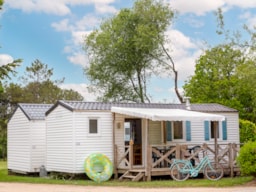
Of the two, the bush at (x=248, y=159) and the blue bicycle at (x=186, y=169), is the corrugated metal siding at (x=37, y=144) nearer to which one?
the blue bicycle at (x=186, y=169)

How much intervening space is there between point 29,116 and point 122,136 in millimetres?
4386

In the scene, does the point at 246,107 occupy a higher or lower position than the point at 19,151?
higher

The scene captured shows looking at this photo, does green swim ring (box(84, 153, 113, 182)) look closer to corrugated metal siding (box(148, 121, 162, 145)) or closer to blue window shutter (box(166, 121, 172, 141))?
corrugated metal siding (box(148, 121, 162, 145))

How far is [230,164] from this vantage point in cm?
2038

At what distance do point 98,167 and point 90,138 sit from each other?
1.14 m

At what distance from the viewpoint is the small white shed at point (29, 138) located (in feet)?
74.1

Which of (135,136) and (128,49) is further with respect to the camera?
(128,49)

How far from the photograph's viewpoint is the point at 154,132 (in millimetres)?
21641

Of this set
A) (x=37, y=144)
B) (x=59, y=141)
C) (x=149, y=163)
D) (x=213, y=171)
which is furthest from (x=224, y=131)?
(x=37, y=144)

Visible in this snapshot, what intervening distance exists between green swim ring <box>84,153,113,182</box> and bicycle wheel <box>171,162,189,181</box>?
7.84 ft

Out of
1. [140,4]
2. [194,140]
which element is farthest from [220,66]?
[194,140]

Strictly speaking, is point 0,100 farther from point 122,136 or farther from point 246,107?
point 122,136

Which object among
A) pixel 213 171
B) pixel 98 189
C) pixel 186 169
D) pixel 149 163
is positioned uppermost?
pixel 149 163

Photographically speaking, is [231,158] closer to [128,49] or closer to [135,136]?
[135,136]
